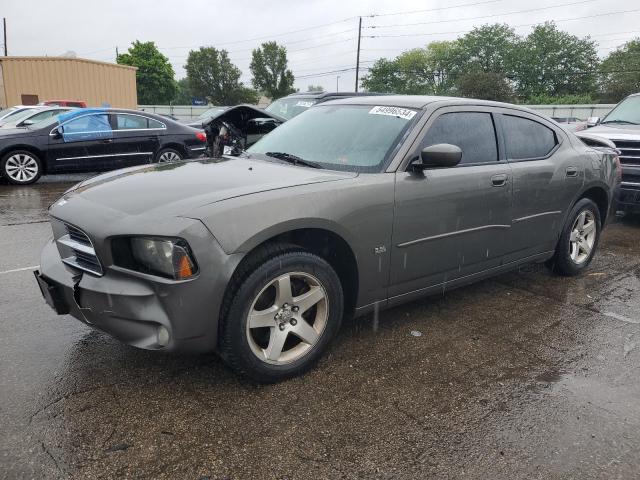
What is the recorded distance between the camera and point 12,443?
2.29 m

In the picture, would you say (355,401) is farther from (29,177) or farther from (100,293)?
(29,177)

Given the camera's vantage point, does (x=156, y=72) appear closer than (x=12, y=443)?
No

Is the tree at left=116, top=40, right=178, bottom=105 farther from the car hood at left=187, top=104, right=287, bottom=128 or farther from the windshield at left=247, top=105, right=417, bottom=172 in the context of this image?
the windshield at left=247, top=105, right=417, bottom=172

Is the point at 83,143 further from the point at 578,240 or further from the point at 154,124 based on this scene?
the point at 578,240

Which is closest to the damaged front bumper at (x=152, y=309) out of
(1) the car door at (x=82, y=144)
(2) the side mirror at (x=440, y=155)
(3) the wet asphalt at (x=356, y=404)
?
(3) the wet asphalt at (x=356, y=404)

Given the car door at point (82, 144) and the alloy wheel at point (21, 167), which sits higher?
the car door at point (82, 144)

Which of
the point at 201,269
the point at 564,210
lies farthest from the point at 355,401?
the point at 564,210

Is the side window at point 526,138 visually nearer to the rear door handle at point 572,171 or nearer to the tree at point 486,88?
the rear door handle at point 572,171

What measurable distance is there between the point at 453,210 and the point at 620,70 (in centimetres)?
8045

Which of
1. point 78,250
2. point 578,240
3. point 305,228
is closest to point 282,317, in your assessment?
point 305,228

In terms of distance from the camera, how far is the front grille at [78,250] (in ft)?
8.73

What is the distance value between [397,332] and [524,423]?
1.17m

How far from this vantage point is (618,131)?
7.83 m

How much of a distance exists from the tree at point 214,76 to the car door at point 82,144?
69.6m
